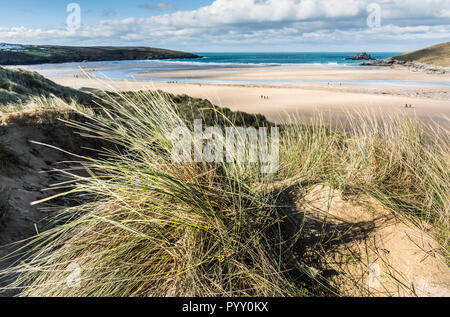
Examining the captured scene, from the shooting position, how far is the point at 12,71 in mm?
9398

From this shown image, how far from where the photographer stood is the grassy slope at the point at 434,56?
41684 millimetres

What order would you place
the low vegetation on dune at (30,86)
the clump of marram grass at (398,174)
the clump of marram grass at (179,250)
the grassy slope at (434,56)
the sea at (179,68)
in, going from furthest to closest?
the grassy slope at (434,56), the sea at (179,68), the low vegetation on dune at (30,86), the clump of marram grass at (398,174), the clump of marram grass at (179,250)

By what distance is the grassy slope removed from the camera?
41.7m

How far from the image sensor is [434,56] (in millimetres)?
46344

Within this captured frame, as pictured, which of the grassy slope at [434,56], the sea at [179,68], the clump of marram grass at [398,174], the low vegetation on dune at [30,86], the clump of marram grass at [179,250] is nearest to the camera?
the clump of marram grass at [179,250]
